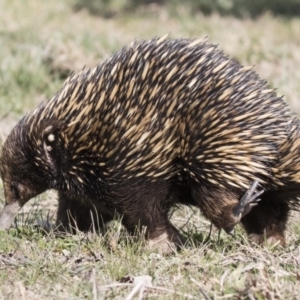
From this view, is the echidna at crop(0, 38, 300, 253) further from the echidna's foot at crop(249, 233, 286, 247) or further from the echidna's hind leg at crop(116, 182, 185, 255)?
the echidna's foot at crop(249, 233, 286, 247)

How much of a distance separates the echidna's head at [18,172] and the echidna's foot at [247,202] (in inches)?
39.9

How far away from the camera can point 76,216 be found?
14.7ft

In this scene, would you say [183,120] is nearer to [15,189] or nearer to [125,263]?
[125,263]

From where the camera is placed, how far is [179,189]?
4.16 metres

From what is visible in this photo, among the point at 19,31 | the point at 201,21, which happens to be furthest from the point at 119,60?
the point at 201,21

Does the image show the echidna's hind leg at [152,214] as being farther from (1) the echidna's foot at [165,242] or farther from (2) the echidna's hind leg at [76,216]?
(2) the echidna's hind leg at [76,216]

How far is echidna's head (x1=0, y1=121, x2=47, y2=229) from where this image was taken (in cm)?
421

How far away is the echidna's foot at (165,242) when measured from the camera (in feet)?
13.7

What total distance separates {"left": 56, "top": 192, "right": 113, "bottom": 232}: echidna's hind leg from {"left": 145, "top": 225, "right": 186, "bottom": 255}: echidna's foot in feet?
1.09

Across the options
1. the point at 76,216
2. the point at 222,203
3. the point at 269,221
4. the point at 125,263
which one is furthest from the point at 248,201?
the point at 76,216

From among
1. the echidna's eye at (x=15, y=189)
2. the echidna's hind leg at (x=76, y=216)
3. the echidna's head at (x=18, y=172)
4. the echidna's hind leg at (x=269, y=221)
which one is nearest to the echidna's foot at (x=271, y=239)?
the echidna's hind leg at (x=269, y=221)

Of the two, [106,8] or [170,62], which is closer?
[170,62]

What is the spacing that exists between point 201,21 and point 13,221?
6.46 meters

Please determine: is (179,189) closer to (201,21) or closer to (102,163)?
(102,163)
